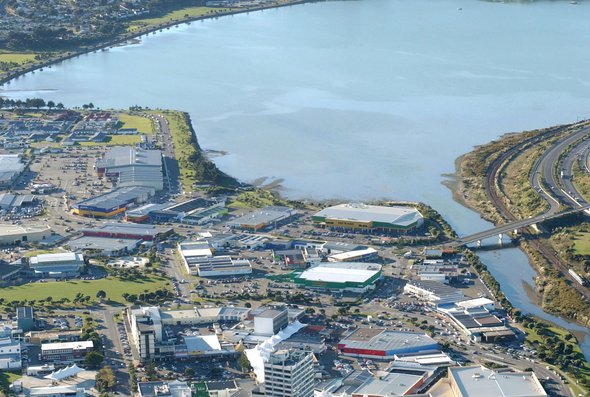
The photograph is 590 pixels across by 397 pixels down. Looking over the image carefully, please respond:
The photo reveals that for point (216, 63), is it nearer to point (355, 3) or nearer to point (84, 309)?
point (355, 3)

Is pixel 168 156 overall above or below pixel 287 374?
below

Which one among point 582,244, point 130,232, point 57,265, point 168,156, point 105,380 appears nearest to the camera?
point 105,380

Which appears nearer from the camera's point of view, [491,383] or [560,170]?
[491,383]

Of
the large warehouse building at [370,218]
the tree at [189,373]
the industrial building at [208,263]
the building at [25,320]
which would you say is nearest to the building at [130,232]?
the industrial building at [208,263]

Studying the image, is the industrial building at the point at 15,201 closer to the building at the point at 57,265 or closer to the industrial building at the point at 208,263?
the building at the point at 57,265

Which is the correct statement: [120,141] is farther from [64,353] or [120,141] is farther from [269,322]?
[64,353]

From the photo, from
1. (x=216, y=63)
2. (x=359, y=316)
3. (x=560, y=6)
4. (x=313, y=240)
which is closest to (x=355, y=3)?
(x=560, y=6)

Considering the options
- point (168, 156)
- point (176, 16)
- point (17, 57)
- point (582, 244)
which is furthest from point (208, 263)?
point (176, 16)
